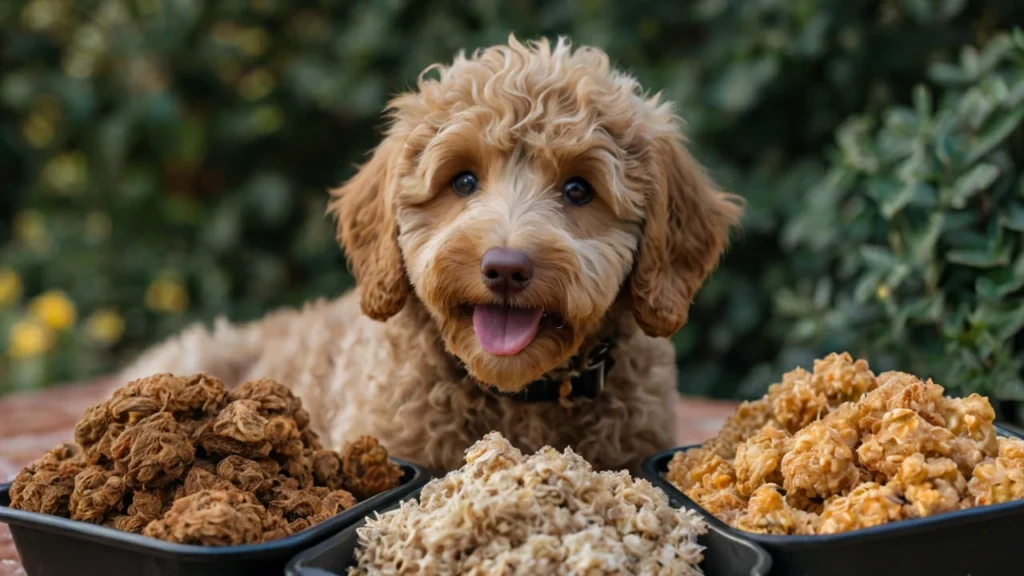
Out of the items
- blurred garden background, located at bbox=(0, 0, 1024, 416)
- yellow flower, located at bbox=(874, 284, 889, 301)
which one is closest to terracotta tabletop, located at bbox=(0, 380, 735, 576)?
blurred garden background, located at bbox=(0, 0, 1024, 416)

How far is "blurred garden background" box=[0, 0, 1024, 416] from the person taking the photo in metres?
3.84

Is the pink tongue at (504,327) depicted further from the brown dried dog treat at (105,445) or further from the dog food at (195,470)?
the brown dried dog treat at (105,445)

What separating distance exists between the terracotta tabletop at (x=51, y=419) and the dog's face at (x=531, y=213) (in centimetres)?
136

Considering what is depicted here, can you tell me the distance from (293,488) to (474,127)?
42.9 inches

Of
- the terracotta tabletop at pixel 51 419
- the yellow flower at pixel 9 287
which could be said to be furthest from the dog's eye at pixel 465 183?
the yellow flower at pixel 9 287

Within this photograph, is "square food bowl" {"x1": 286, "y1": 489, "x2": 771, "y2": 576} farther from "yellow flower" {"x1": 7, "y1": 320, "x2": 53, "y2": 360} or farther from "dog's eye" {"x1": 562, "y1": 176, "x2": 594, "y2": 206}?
"yellow flower" {"x1": 7, "y1": 320, "x2": 53, "y2": 360}

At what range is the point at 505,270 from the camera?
263cm

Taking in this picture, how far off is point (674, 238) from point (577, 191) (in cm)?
37

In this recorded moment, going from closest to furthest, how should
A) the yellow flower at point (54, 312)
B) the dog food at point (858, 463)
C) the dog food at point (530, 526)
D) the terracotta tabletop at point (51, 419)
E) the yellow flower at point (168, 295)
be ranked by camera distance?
the dog food at point (530, 526)
the dog food at point (858, 463)
the terracotta tabletop at point (51, 419)
the yellow flower at point (54, 312)
the yellow flower at point (168, 295)

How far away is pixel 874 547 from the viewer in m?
2.15

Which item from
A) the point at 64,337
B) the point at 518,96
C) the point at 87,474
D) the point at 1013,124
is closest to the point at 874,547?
the point at 518,96

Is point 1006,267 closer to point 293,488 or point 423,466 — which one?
point 423,466

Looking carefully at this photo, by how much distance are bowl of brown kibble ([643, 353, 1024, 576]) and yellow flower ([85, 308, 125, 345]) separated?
477 centimetres

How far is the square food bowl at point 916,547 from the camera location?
2.14 meters
